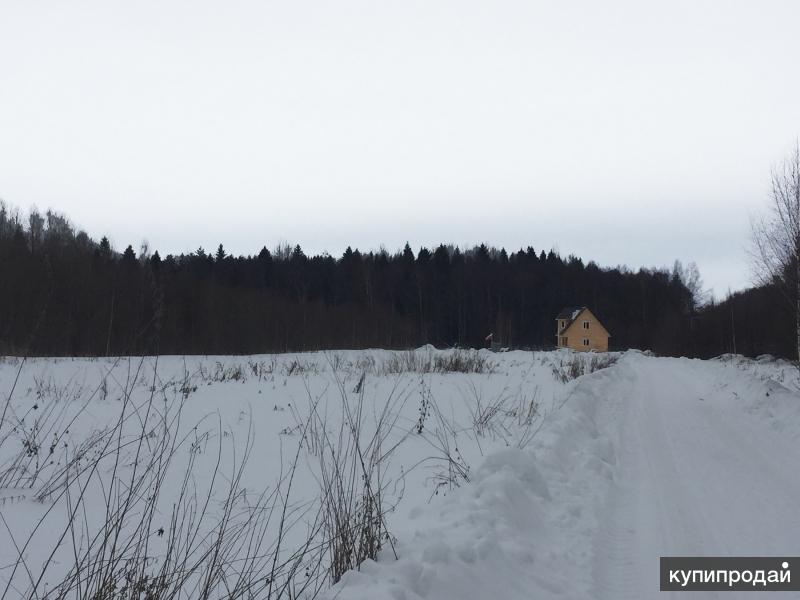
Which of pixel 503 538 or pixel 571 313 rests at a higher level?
pixel 571 313

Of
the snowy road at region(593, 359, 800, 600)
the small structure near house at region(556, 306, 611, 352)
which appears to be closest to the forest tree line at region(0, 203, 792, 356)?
the snowy road at region(593, 359, 800, 600)

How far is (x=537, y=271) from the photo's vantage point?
8919 centimetres

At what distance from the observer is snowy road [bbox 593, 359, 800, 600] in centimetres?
375

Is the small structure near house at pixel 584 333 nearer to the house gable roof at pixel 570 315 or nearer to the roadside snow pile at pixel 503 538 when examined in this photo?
the house gable roof at pixel 570 315

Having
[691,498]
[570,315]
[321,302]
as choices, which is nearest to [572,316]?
[570,315]

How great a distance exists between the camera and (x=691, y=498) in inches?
202

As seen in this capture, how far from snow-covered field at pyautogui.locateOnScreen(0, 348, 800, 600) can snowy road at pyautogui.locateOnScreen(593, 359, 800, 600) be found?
0.02 meters

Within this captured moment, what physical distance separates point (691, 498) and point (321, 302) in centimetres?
5043

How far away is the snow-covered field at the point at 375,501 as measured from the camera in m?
2.94

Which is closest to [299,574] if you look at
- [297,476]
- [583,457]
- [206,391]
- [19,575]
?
[19,575]

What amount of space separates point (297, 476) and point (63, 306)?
32.7 m

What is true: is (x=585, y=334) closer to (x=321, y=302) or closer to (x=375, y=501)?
(x=321, y=302)

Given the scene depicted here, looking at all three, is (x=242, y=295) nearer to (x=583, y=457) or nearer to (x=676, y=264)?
(x=583, y=457)

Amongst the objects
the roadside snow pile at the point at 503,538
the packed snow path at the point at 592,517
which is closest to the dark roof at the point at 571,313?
the packed snow path at the point at 592,517
